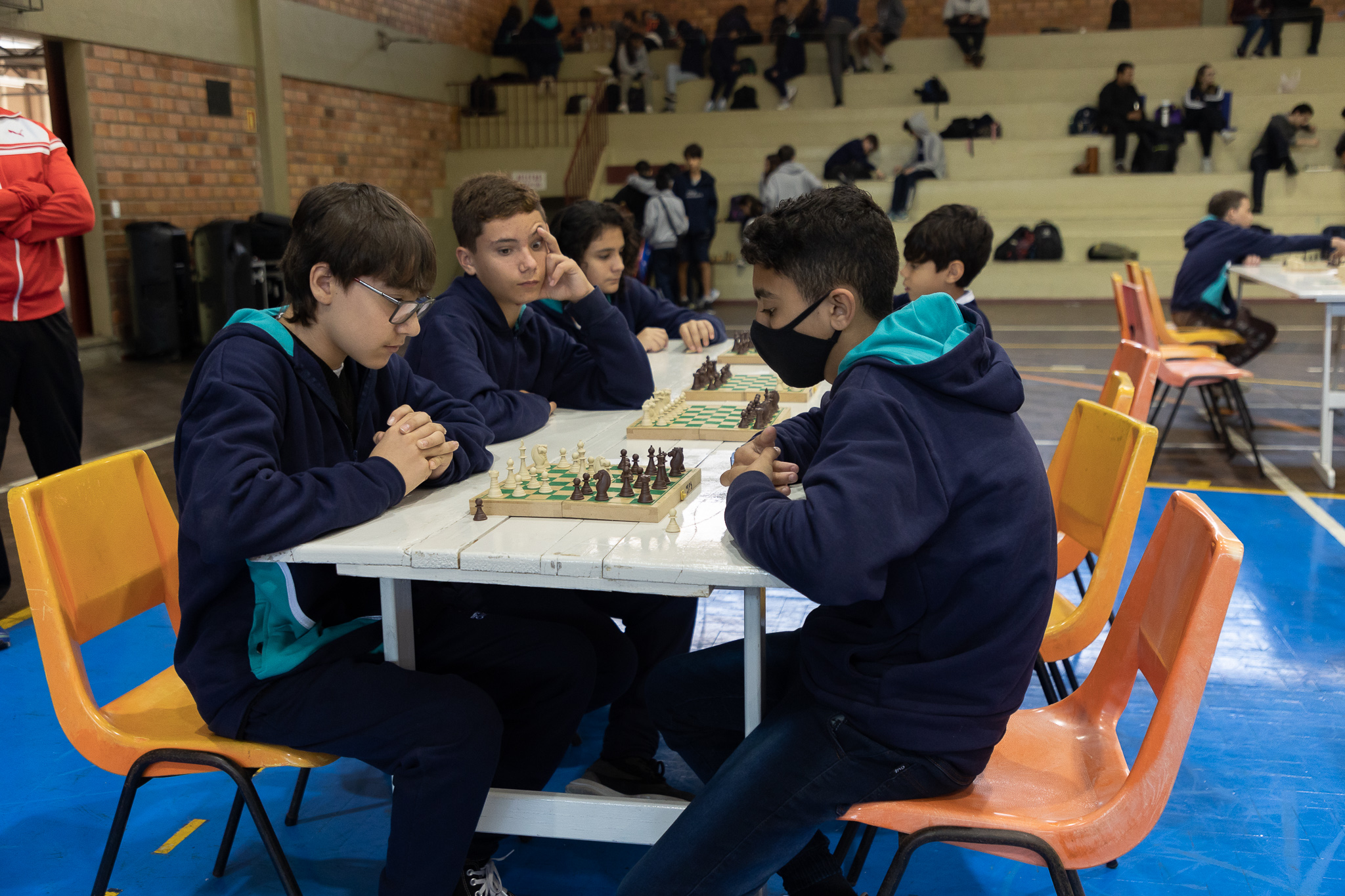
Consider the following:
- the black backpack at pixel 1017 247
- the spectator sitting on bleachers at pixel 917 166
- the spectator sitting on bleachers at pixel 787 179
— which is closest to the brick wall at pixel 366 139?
the spectator sitting on bleachers at pixel 787 179

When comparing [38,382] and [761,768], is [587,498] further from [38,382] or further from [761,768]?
[38,382]

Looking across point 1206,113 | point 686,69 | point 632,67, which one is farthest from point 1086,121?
point 632,67

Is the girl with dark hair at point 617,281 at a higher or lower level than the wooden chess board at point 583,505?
higher

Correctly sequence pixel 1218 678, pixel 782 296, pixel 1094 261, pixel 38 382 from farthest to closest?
pixel 1094 261 < pixel 38 382 < pixel 1218 678 < pixel 782 296

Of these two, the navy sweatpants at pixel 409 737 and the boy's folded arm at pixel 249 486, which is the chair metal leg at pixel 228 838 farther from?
the boy's folded arm at pixel 249 486

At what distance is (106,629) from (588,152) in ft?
44.1

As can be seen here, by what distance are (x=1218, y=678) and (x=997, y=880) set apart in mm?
1286

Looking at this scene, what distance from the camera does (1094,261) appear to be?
13.3m

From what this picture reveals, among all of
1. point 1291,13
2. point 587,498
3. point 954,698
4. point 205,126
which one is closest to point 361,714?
point 587,498

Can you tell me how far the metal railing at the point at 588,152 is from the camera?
14.2m

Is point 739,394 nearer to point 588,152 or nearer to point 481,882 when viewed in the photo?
point 481,882

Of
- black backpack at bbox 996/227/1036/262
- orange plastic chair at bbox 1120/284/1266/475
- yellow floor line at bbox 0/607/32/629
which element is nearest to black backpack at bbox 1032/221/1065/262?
black backpack at bbox 996/227/1036/262

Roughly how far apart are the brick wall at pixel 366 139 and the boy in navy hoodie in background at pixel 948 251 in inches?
307

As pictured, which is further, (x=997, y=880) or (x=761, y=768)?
(x=997, y=880)
